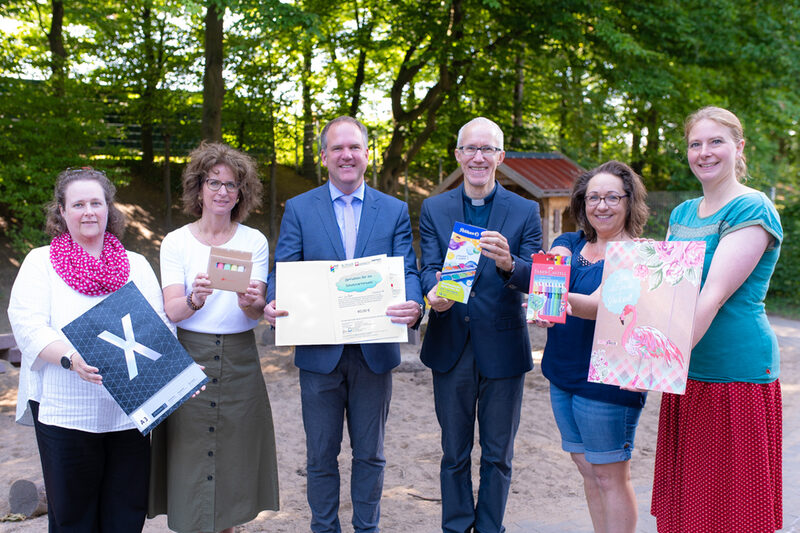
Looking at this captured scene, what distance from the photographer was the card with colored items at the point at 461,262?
10.5ft

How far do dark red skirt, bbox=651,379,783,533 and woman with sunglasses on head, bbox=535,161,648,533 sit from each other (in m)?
0.27

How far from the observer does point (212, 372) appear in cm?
325

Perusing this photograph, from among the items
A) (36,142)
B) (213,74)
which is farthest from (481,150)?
(36,142)

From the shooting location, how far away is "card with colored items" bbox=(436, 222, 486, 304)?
3.19 m

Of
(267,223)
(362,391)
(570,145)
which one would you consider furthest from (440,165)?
(362,391)

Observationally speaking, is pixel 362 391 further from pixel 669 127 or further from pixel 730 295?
pixel 669 127

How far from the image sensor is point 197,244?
3.27 meters

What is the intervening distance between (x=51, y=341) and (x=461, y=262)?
74.8 inches

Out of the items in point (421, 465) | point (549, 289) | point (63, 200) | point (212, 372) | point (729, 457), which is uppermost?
point (63, 200)

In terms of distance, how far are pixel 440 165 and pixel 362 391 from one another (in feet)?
59.3

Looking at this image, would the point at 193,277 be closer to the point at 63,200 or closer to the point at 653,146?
the point at 63,200

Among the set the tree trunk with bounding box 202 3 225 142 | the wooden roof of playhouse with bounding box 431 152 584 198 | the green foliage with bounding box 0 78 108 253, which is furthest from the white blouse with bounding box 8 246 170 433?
the green foliage with bounding box 0 78 108 253

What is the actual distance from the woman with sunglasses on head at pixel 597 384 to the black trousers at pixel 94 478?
2065 millimetres

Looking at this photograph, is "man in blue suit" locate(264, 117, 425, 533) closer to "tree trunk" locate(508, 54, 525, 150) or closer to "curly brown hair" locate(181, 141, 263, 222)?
"curly brown hair" locate(181, 141, 263, 222)
